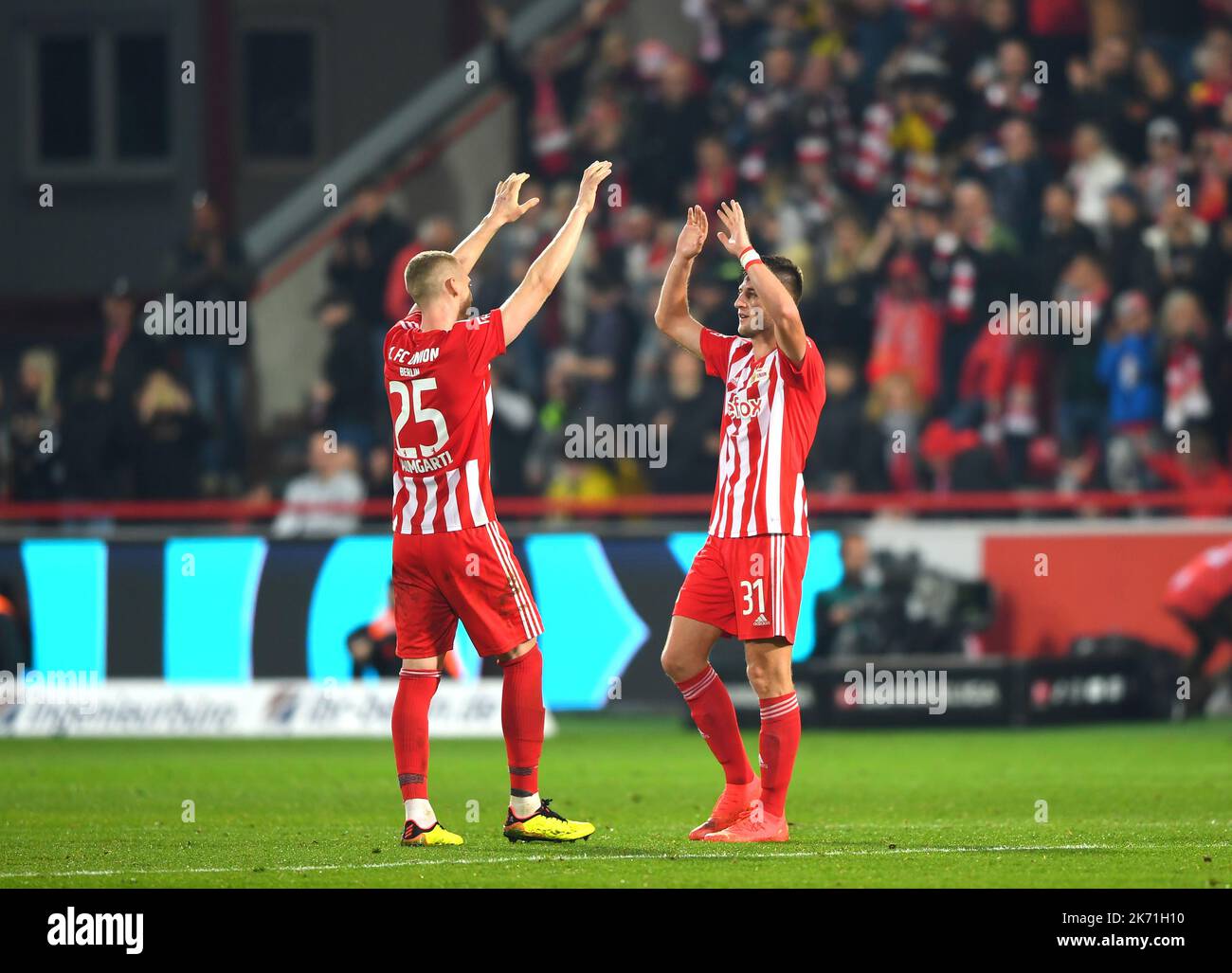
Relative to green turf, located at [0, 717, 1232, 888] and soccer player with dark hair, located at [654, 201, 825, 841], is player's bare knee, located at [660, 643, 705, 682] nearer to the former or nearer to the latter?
soccer player with dark hair, located at [654, 201, 825, 841]

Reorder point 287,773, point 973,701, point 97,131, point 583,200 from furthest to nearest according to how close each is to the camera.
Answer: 1. point 97,131
2. point 973,701
3. point 287,773
4. point 583,200

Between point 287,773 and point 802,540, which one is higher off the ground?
point 802,540

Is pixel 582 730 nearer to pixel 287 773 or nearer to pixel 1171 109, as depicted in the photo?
pixel 287 773

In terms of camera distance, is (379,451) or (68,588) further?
(379,451)

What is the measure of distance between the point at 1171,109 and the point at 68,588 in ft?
31.5

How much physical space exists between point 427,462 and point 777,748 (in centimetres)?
182

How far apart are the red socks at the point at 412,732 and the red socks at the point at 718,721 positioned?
1.09 m

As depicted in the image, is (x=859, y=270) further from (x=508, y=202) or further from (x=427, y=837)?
(x=427, y=837)

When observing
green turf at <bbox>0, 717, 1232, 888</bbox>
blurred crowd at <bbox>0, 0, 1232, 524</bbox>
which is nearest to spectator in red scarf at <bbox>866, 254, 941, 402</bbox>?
blurred crowd at <bbox>0, 0, 1232, 524</bbox>

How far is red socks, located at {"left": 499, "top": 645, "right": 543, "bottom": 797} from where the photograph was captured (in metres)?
9.10

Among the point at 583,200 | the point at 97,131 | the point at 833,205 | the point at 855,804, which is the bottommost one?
the point at 855,804
